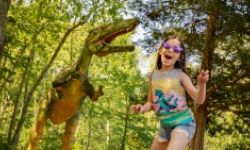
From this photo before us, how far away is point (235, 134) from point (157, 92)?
271 inches

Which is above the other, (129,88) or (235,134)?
(129,88)

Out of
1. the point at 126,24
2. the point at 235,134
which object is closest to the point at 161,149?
the point at 126,24

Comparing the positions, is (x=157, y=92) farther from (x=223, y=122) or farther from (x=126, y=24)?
(x=223, y=122)

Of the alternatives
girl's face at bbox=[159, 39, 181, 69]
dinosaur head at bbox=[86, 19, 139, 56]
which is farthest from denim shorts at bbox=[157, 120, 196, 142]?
dinosaur head at bbox=[86, 19, 139, 56]

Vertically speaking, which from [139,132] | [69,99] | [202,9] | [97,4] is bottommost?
[139,132]

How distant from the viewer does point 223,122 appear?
919 centimetres

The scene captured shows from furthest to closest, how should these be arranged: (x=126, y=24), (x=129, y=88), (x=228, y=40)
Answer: (x=129, y=88), (x=228, y=40), (x=126, y=24)

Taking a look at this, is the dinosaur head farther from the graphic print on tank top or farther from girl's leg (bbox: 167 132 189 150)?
girl's leg (bbox: 167 132 189 150)

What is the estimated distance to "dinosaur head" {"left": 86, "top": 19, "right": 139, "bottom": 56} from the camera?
436 cm

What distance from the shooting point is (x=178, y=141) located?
7.22 ft

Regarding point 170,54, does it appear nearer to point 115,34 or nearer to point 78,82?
point 115,34

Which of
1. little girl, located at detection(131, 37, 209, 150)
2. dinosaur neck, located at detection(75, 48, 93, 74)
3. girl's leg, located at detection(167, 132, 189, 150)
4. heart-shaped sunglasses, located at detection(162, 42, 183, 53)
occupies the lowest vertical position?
girl's leg, located at detection(167, 132, 189, 150)

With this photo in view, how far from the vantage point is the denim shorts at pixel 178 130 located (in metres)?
2.28

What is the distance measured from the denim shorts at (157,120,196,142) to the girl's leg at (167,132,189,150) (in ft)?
0.11
